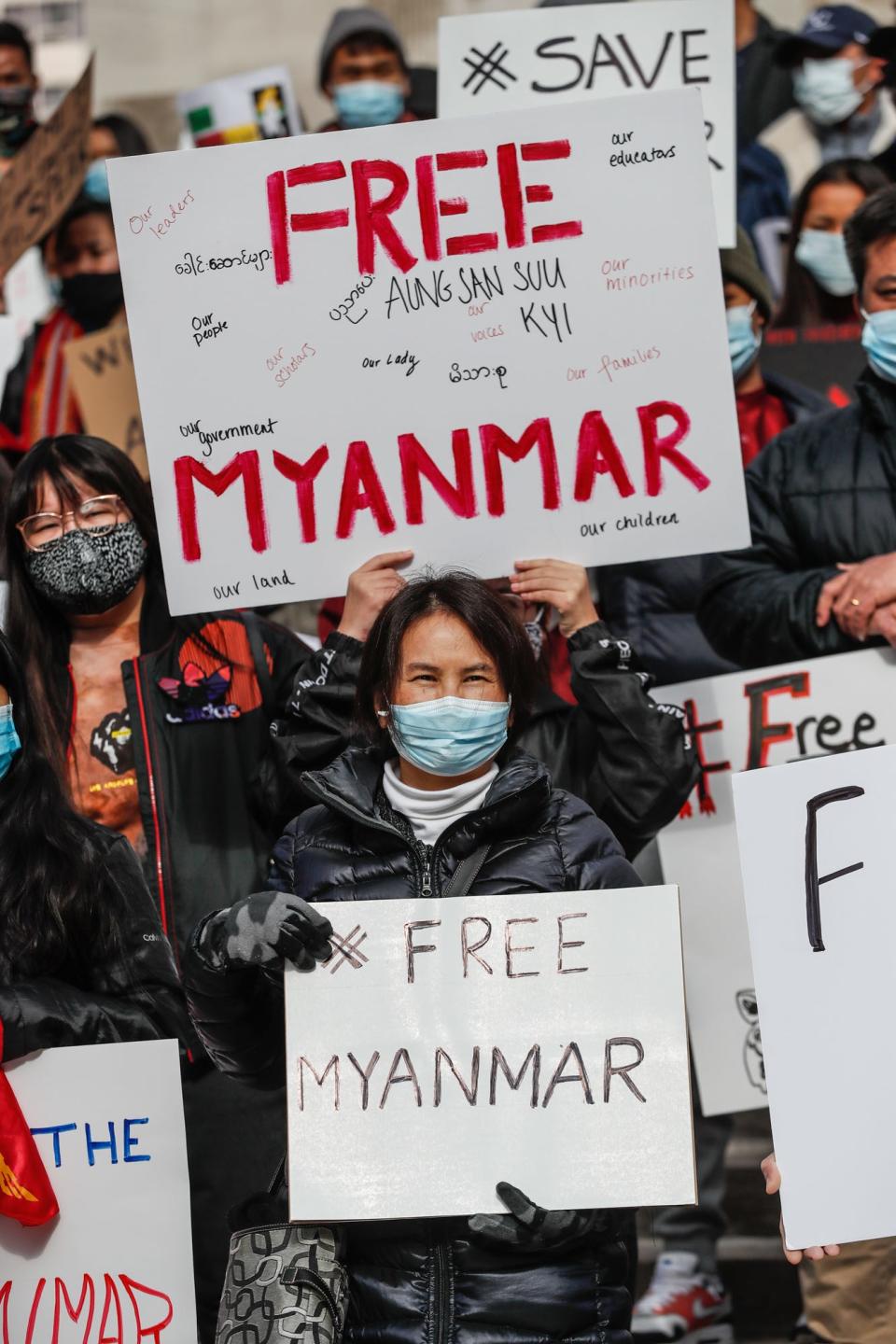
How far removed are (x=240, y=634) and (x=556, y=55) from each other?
189 cm

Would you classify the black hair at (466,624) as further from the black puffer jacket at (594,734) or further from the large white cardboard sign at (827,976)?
the large white cardboard sign at (827,976)

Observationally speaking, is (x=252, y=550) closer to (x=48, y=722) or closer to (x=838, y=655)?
(x=48, y=722)

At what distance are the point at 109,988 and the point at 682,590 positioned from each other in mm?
2201

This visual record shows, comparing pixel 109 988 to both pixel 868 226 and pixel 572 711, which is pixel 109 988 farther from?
pixel 868 226

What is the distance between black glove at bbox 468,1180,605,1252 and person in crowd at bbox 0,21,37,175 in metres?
4.96

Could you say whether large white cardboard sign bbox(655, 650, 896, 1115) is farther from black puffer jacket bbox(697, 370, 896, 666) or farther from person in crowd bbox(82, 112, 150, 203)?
person in crowd bbox(82, 112, 150, 203)

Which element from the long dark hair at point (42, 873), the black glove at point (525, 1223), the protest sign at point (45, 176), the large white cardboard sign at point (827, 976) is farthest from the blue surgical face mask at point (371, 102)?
the black glove at point (525, 1223)

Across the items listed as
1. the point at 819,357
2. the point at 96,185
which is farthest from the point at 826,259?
the point at 96,185

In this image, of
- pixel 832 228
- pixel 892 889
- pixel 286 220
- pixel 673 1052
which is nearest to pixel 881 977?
pixel 892 889

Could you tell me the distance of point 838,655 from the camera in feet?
14.4

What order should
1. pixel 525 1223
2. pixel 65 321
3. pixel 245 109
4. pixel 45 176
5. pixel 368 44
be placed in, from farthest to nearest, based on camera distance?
pixel 245 109 → pixel 368 44 → pixel 65 321 → pixel 45 176 → pixel 525 1223

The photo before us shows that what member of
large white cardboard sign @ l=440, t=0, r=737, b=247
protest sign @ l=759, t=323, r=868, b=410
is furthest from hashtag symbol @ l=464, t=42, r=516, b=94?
protest sign @ l=759, t=323, r=868, b=410

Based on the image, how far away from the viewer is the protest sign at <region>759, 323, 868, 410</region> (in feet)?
18.8

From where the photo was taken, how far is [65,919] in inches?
136
